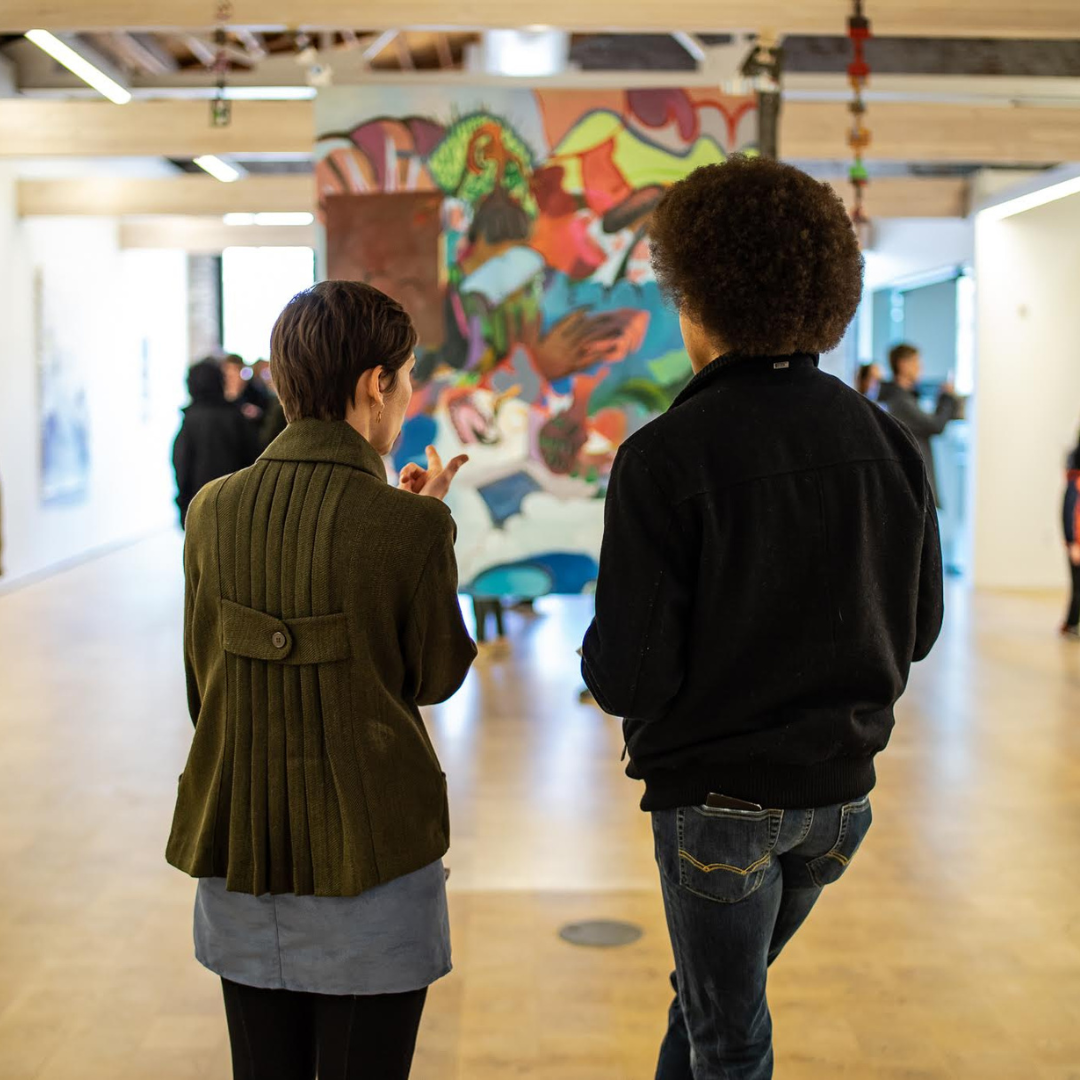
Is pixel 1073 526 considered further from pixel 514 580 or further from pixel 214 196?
pixel 214 196

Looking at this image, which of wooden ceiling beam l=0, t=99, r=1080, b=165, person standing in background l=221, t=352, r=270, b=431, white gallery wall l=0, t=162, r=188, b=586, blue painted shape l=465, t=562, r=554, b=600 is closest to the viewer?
blue painted shape l=465, t=562, r=554, b=600

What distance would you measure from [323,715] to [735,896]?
569 mm

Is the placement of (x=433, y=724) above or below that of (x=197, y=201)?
below

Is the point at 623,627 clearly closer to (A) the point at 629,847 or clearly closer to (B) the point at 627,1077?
(B) the point at 627,1077

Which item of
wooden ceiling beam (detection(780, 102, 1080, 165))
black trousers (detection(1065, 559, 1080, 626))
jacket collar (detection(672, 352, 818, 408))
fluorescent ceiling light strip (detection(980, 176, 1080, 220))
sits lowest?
black trousers (detection(1065, 559, 1080, 626))

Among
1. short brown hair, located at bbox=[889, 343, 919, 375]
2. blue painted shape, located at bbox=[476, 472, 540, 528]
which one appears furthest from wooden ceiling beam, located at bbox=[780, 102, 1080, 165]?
blue painted shape, located at bbox=[476, 472, 540, 528]

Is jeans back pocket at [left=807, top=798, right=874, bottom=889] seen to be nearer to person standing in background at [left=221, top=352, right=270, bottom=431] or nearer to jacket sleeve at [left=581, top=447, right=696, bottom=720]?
jacket sleeve at [left=581, top=447, right=696, bottom=720]

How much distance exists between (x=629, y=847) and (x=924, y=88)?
7.65 m

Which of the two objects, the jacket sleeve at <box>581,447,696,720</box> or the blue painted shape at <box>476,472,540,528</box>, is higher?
the jacket sleeve at <box>581,447,696,720</box>

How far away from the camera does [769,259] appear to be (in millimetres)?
1699

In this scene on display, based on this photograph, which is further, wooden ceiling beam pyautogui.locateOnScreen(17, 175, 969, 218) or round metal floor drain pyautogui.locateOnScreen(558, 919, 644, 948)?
wooden ceiling beam pyautogui.locateOnScreen(17, 175, 969, 218)

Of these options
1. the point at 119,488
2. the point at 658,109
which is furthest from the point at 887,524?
the point at 119,488

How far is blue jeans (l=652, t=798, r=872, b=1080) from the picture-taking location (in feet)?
5.77

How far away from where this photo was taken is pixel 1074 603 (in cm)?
837
